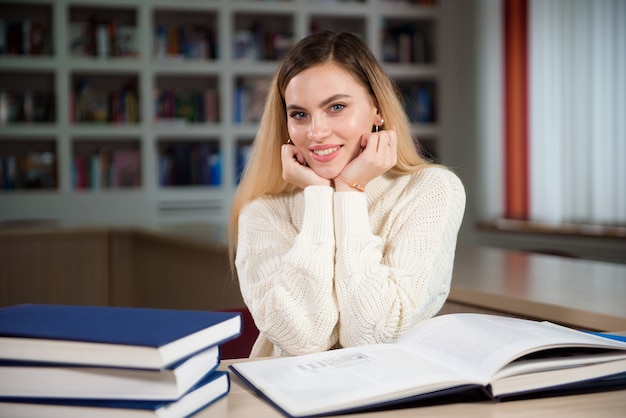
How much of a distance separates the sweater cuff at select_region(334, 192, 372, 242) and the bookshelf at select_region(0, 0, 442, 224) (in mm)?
4073

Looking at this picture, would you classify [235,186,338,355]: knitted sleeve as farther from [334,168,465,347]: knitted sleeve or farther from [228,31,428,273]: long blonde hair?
[228,31,428,273]: long blonde hair

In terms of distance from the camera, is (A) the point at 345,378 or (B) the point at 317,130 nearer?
(A) the point at 345,378

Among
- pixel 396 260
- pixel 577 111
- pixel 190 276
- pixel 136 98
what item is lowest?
pixel 190 276

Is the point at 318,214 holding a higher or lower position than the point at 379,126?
lower

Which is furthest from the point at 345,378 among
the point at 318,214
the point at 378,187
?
the point at 378,187

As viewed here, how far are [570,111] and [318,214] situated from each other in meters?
3.64

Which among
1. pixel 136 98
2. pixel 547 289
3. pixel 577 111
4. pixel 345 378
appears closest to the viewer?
pixel 345 378

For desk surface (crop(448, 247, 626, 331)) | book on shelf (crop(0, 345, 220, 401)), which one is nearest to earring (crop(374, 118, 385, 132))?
desk surface (crop(448, 247, 626, 331))

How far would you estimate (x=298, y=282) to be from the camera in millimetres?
1558

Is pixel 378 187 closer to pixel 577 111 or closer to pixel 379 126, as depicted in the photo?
pixel 379 126

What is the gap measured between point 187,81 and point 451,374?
216 inches

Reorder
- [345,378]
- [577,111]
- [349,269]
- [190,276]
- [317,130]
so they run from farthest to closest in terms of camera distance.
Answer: [577,111]
[190,276]
[317,130]
[349,269]
[345,378]

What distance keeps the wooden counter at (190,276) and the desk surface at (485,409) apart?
1.79 feet

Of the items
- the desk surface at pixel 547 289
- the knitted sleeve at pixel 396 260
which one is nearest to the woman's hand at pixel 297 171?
the knitted sleeve at pixel 396 260
